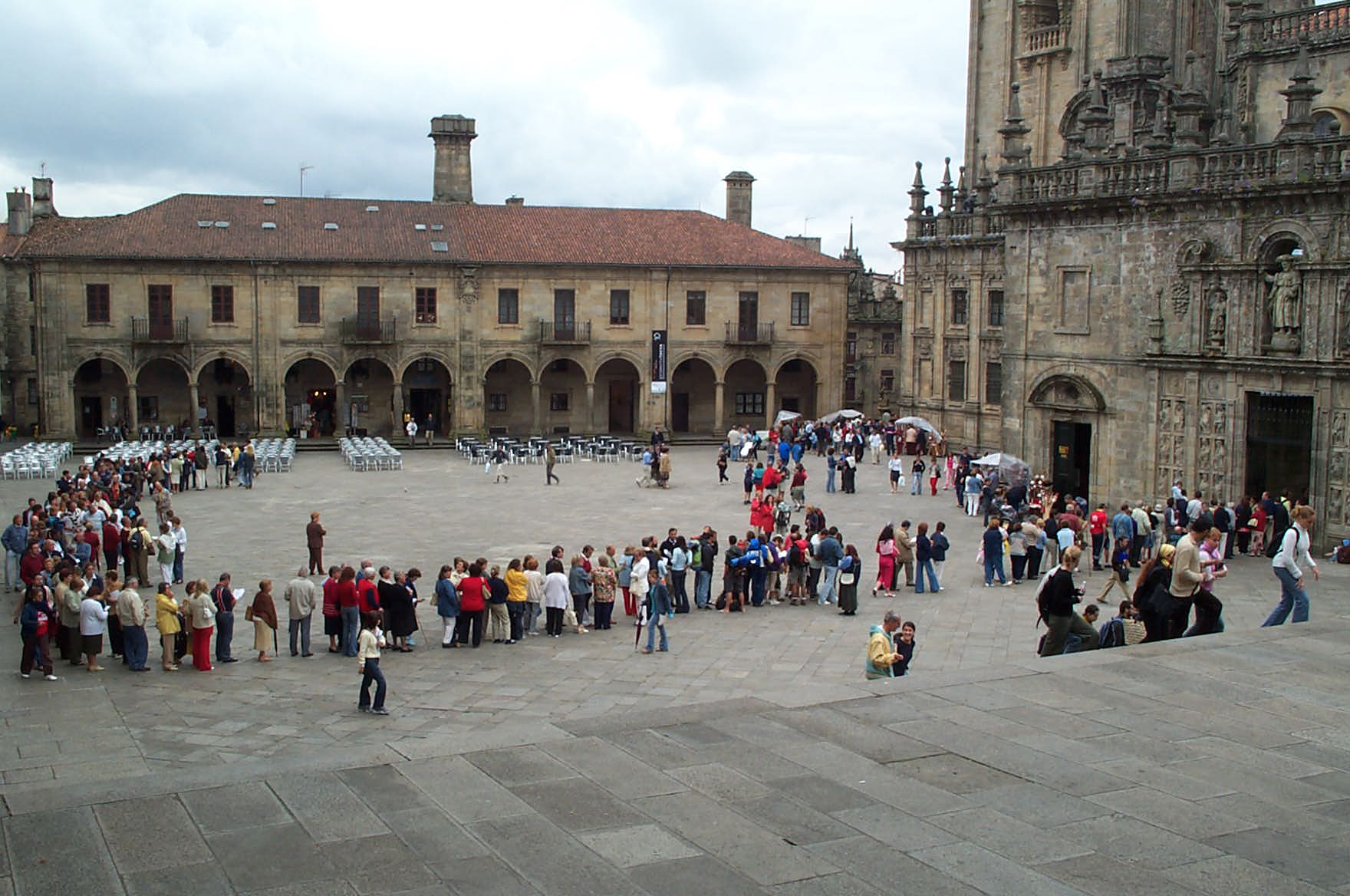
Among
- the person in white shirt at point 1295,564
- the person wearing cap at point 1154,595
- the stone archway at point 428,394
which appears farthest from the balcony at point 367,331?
the person in white shirt at point 1295,564

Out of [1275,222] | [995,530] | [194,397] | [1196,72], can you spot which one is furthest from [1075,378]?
[194,397]

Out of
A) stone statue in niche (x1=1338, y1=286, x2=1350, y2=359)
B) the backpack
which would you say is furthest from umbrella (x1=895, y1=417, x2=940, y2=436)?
the backpack

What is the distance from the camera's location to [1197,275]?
27297mm

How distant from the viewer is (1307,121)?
2581 cm

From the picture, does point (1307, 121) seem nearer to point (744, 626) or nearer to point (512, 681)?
point (744, 626)

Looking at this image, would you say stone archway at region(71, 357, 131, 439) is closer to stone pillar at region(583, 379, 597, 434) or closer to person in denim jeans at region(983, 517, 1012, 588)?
stone pillar at region(583, 379, 597, 434)

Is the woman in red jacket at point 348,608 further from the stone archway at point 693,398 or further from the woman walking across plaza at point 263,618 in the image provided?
the stone archway at point 693,398

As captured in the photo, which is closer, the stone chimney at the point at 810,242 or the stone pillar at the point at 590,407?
the stone pillar at the point at 590,407

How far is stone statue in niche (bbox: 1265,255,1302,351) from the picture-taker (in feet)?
83.1

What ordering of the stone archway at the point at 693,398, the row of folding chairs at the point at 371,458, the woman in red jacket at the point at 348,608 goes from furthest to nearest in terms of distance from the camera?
the stone archway at the point at 693,398, the row of folding chairs at the point at 371,458, the woman in red jacket at the point at 348,608

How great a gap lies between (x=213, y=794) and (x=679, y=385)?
1765 inches

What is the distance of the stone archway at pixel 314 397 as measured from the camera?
48656 millimetres

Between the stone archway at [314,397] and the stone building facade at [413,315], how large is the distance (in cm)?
7

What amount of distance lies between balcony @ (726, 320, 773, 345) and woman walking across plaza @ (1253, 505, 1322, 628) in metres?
36.3
